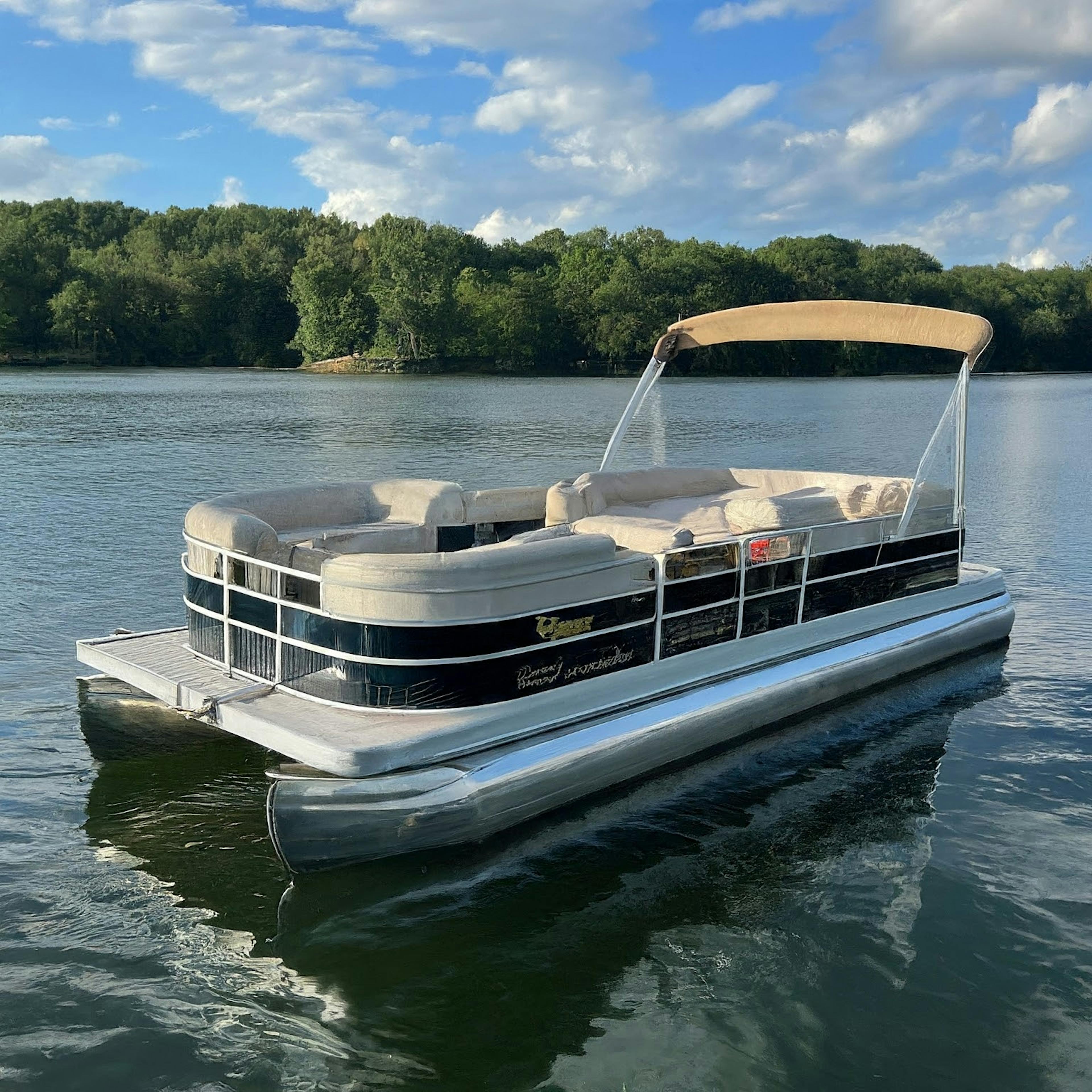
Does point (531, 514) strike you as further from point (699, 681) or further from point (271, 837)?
point (271, 837)

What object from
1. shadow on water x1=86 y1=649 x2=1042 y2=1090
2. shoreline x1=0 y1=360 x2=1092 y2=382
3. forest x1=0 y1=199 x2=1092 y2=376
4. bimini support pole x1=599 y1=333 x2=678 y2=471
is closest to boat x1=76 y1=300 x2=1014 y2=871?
shadow on water x1=86 y1=649 x2=1042 y2=1090

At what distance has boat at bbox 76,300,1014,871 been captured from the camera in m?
6.41

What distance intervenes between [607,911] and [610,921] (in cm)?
10

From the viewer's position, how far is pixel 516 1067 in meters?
4.89

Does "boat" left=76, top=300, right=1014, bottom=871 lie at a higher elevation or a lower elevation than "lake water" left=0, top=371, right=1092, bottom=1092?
higher

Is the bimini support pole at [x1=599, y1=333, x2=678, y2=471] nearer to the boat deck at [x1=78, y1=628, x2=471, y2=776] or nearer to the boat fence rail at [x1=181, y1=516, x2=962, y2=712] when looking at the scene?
the boat fence rail at [x1=181, y1=516, x2=962, y2=712]

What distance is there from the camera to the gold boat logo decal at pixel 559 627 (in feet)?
22.7

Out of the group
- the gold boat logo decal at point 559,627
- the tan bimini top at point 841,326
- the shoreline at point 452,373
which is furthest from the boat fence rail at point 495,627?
the shoreline at point 452,373

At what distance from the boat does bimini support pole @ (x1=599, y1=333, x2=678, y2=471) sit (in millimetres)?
518

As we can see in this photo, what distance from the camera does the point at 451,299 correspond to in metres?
87.0

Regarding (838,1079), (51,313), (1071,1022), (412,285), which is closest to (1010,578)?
(1071,1022)

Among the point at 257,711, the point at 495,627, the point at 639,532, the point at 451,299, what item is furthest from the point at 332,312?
the point at 495,627

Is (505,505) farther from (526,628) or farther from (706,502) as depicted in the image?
(526,628)

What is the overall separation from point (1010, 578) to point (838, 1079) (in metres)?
11.2
